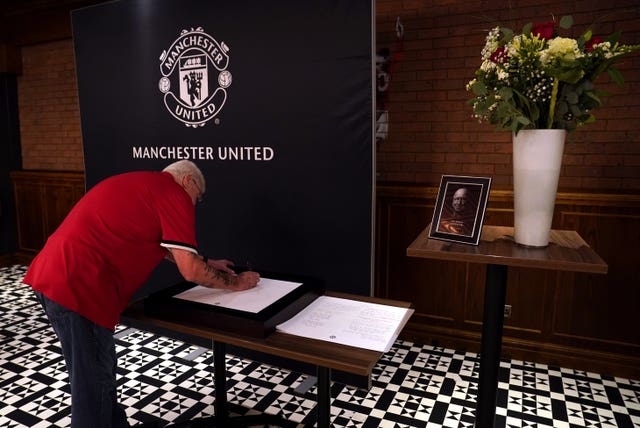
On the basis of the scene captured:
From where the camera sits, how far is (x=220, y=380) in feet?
7.36

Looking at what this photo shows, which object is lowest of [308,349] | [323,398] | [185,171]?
[323,398]

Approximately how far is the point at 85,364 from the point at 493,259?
1568mm

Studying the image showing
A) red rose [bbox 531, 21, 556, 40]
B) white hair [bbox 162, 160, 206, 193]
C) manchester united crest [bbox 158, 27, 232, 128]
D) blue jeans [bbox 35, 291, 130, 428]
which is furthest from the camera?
manchester united crest [bbox 158, 27, 232, 128]

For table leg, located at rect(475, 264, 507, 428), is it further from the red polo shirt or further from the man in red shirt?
the red polo shirt

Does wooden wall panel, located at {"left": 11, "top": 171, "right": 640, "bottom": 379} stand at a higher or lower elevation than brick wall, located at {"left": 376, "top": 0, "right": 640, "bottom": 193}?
lower

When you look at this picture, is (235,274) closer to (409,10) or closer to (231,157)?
(231,157)

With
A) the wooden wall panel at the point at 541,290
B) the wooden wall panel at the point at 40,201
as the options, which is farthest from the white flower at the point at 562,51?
the wooden wall panel at the point at 40,201

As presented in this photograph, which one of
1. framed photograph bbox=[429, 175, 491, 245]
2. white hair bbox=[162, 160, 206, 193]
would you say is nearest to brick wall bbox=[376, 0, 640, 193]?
framed photograph bbox=[429, 175, 491, 245]

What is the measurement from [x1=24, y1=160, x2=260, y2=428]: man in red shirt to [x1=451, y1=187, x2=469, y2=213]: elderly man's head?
2.65ft

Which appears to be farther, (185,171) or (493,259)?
(185,171)

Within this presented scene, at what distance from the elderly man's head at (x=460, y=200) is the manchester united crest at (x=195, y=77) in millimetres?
1787

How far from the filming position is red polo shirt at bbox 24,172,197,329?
1.78 metres

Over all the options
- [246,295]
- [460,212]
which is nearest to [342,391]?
[246,295]

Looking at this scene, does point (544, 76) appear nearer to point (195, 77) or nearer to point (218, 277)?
point (218, 277)
